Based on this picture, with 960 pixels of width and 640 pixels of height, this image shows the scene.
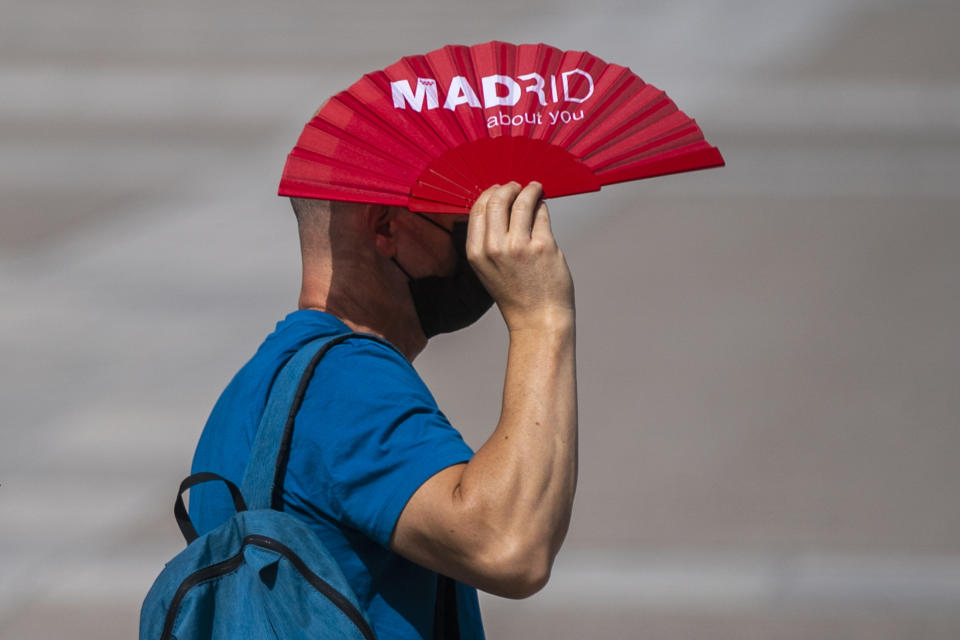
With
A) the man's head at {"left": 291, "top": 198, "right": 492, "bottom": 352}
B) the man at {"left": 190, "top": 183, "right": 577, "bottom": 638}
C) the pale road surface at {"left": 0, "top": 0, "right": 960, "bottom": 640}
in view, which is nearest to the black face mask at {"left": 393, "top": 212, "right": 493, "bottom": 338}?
the man's head at {"left": 291, "top": 198, "right": 492, "bottom": 352}

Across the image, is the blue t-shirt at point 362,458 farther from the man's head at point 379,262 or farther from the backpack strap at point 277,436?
the man's head at point 379,262

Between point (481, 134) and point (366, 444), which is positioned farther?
point (481, 134)

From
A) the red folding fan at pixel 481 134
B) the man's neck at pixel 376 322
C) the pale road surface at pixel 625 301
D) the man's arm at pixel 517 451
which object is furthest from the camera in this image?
the pale road surface at pixel 625 301

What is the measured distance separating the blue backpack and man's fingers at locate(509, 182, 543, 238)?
0.23 m

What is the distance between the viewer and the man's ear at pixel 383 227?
128 cm

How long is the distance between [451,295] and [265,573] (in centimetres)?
49

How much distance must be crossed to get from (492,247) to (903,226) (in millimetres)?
3049

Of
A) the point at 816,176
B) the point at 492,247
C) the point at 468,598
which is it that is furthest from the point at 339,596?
the point at 816,176

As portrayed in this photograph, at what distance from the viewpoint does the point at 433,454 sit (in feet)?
3.19

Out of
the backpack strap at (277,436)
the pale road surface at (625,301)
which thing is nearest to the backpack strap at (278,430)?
the backpack strap at (277,436)

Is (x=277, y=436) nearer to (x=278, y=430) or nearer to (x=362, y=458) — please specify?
(x=278, y=430)

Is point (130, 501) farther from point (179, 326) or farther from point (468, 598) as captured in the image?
point (468, 598)

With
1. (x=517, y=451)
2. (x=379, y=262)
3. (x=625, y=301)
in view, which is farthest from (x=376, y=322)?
(x=625, y=301)

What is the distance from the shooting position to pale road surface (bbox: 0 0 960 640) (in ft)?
10.8
